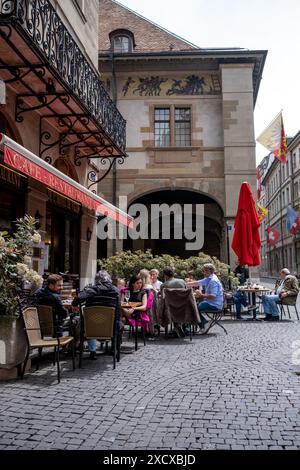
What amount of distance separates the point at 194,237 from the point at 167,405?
83.4 feet

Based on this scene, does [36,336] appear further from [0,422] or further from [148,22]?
[148,22]

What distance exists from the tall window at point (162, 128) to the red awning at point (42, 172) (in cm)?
973

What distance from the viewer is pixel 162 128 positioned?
779 inches

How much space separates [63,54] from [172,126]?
11.3 m

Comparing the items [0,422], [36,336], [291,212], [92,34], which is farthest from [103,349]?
[291,212]

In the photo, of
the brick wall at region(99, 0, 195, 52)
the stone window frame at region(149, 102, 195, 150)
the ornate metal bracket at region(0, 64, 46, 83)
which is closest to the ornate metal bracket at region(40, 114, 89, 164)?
the ornate metal bracket at region(0, 64, 46, 83)

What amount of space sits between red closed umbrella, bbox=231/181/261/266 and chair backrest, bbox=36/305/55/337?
665 cm

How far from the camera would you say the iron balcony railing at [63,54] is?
675 centimetres

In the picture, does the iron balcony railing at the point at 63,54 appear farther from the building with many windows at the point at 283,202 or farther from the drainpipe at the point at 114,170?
the building with many windows at the point at 283,202

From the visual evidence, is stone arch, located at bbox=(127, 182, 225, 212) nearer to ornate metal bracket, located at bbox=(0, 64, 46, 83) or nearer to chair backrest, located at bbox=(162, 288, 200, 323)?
chair backrest, located at bbox=(162, 288, 200, 323)

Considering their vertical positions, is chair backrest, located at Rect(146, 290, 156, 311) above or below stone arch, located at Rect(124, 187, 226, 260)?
below

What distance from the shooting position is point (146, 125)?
19.6 meters

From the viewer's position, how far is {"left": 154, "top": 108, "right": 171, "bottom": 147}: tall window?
19688 mm

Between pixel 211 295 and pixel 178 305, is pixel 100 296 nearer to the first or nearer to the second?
pixel 178 305
